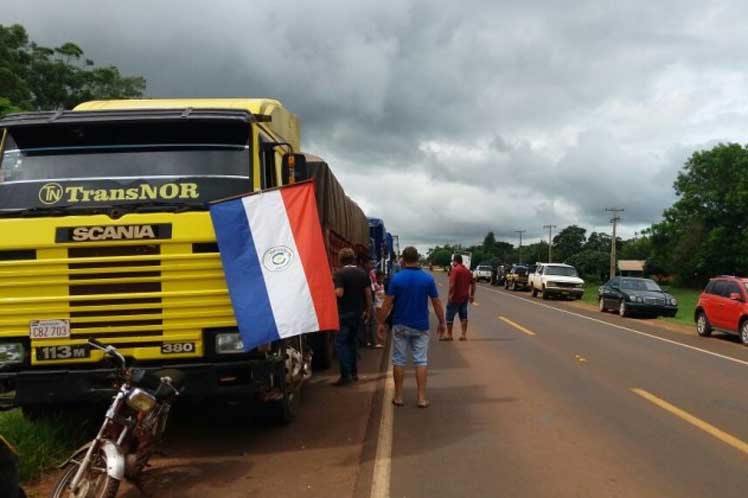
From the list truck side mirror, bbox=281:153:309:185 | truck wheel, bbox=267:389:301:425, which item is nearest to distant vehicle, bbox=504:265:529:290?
truck wheel, bbox=267:389:301:425

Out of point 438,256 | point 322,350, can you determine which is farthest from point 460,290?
point 438,256

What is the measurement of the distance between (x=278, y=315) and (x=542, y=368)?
21.0 feet

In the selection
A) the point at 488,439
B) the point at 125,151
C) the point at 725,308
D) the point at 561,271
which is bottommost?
the point at 488,439

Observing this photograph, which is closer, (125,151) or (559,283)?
(125,151)

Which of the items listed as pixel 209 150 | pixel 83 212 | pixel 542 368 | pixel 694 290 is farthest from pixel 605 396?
pixel 694 290

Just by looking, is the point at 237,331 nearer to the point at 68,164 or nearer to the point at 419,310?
the point at 68,164

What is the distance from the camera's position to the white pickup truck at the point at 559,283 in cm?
3472

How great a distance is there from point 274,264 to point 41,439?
101 inches

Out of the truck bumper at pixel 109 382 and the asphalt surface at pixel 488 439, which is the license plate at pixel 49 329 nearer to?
the truck bumper at pixel 109 382

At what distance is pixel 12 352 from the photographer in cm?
530

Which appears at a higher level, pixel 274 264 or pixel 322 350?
pixel 274 264

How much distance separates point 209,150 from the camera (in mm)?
5996

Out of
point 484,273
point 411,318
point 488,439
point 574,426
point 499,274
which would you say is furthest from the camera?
point 484,273

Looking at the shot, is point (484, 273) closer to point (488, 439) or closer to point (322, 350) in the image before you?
point (322, 350)
